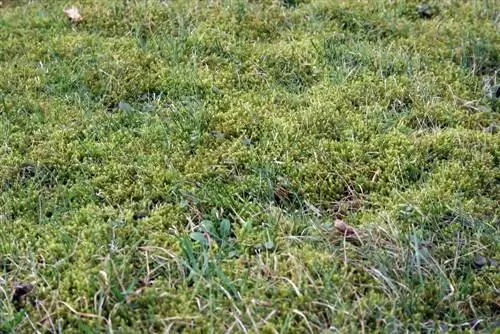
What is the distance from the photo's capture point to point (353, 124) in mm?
3572

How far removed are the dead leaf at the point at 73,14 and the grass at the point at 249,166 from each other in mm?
72

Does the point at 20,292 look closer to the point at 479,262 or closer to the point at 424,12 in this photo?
the point at 479,262

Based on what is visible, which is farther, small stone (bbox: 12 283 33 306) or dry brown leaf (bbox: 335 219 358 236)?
dry brown leaf (bbox: 335 219 358 236)

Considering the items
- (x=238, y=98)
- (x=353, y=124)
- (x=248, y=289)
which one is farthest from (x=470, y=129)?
(x=248, y=289)

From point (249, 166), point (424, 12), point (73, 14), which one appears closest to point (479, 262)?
point (249, 166)

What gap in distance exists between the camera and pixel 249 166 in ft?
10.8

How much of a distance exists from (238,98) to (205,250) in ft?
4.14

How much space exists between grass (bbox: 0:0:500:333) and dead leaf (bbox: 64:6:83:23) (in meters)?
0.07

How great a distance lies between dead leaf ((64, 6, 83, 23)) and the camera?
14.6 ft

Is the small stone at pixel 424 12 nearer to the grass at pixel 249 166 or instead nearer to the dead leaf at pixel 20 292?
the grass at pixel 249 166

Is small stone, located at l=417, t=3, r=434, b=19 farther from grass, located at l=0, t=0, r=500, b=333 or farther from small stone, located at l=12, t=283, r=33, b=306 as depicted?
small stone, located at l=12, t=283, r=33, b=306

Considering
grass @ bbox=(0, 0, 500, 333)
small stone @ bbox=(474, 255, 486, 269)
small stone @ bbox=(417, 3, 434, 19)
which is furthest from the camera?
small stone @ bbox=(417, 3, 434, 19)

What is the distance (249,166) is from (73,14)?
1.95 m

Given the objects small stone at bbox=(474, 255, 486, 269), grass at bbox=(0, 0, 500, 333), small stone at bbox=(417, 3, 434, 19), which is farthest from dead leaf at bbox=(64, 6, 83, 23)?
small stone at bbox=(474, 255, 486, 269)
